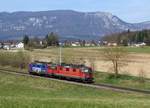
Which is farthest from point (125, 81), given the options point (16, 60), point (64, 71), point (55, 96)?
point (16, 60)

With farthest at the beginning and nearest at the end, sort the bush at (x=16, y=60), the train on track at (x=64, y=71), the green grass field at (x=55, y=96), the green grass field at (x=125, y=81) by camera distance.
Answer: the bush at (x=16, y=60), the train on track at (x=64, y=71), the green grass field at (x=125, y=81), the green grass field at (x=55, y=96)

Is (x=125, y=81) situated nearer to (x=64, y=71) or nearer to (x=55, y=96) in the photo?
(x=64, y=71)

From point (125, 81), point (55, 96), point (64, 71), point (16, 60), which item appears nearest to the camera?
point (55, 96)

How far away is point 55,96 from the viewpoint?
63.0ft

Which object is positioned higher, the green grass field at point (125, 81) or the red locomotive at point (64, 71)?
the red locomotive at point (64, 71)

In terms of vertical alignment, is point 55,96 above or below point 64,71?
above

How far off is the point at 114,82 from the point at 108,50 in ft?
20.8

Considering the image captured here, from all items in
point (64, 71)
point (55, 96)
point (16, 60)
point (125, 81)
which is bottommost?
point (125, 81)

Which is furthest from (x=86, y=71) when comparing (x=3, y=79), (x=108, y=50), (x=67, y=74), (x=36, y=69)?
(x=3, y=79)

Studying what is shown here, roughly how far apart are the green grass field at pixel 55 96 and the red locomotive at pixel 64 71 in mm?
3080

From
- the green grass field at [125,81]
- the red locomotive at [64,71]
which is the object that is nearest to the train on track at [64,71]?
the red locomotive at [64,71]

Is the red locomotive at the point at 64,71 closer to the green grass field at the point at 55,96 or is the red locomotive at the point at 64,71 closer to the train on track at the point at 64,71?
the train on track at the point at 64,71

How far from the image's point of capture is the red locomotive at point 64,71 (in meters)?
38.1

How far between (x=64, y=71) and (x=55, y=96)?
21475 millimetres
